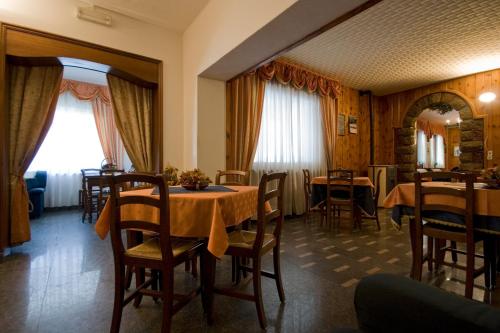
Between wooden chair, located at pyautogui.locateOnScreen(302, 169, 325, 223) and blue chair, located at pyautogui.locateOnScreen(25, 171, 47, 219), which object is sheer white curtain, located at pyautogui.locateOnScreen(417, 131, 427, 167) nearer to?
wooden chair, located at pyautogui.locateOnScreen(302, 169, 325, 223)

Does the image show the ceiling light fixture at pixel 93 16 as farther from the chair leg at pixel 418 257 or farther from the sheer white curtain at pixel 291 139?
the chair leg at pixel 418 257

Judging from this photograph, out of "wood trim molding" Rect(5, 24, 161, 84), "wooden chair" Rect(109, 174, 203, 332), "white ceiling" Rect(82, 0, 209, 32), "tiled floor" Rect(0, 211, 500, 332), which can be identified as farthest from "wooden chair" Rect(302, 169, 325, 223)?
"wooden chair" Rect(109, 174, 203, 332)

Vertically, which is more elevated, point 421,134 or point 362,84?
point 362,84

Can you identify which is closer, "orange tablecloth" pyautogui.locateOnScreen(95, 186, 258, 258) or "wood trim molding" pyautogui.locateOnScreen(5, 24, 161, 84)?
"orange tablecloth" pyautogui.locateOnScreen(95, 186, 258, 258)

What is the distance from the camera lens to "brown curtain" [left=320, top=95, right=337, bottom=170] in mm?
5297

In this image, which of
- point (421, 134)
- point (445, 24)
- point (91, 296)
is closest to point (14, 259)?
point (91, 296)

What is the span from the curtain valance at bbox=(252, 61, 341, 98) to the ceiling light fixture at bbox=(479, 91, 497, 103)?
8.60ft

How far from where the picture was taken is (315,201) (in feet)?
13.8

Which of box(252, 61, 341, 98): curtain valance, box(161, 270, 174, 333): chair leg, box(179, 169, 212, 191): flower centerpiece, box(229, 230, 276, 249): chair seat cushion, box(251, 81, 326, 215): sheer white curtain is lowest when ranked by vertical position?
box(161, 270, 174, 333): chair leg

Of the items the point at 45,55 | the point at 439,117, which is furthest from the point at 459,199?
the point at 439,117

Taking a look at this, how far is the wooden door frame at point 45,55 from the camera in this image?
106 inches

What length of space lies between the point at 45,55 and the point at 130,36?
0.98m

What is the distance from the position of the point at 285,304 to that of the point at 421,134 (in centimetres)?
837

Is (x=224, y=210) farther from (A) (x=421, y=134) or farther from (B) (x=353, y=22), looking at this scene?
(A) (x=421, y=134)
